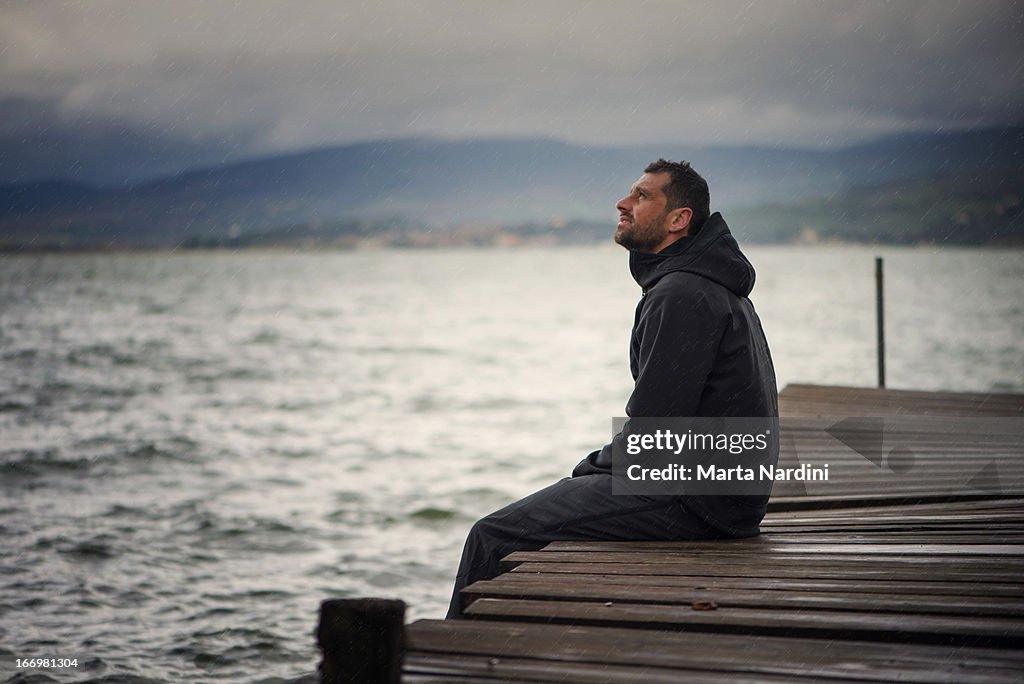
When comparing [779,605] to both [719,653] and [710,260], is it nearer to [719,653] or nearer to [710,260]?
[719,653]

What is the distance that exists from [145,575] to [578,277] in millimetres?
109806

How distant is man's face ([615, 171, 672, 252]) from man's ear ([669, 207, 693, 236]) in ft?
0.08

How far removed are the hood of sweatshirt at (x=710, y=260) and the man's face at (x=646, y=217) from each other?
0.06 metres

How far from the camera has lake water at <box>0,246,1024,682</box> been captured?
837cm

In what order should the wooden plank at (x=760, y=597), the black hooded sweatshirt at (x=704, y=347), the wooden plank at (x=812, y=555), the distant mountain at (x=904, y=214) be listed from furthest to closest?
the distant mountain at (x=904, y=214)
the black hooded sweatshirt at (x=704, y=347)
the wooden plank at (x=812, y=555)
the wooden plank at (x=760, y=597)

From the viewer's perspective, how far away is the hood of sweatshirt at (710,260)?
13.9ft

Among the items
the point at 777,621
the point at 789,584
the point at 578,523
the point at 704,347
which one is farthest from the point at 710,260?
the point at 777,621

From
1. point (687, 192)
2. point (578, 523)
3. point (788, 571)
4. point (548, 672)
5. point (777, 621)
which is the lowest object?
point (548, 672)

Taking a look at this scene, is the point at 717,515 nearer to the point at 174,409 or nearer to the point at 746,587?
the point at 746,587

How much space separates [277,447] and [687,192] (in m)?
14.4

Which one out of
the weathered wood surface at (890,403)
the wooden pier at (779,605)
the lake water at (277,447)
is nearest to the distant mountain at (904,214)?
the lake water at (277,447)

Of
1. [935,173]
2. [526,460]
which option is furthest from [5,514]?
[935,173]

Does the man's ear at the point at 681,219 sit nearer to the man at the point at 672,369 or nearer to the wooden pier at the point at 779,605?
the man at the point at 672,369

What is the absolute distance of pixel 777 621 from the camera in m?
3.26
